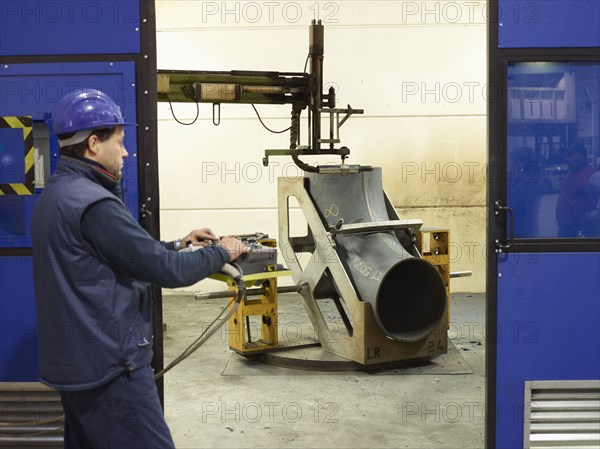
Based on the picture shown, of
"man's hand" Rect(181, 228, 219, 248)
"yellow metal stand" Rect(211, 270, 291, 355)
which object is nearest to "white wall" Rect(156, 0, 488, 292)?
"yellow metal stand" Rect(211, 270, 291, 355)

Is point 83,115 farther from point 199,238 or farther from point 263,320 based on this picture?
point 263,320

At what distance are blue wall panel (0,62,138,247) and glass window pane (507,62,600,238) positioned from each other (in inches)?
67.9

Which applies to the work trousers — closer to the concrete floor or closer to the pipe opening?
the concrete floor

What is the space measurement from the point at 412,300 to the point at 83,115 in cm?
374

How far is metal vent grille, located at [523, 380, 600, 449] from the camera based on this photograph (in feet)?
11.1

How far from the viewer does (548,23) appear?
3297 mm

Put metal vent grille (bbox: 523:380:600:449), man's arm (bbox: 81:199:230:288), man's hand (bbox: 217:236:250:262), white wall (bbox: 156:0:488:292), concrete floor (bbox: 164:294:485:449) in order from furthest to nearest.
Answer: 1. white wall (bbox: 156:0:488:292)
2. concrete floor (bbox: 164:294:485:449)
3. metal vent grille (bbox: 523:380:600:449)
4. man's hand (bbox: 217:236:250:262)
5. man's arm (bbox: 81:199:230:288)

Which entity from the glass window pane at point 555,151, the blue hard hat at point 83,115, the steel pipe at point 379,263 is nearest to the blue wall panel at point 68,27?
the blue hard hat at point 83,115

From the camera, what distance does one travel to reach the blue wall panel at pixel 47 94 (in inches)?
132

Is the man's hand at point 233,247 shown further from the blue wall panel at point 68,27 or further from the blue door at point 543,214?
the blue door at point 543,214

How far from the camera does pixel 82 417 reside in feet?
8.68

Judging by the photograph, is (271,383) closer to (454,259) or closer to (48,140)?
(48,140)

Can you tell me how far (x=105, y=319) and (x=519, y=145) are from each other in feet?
6.50

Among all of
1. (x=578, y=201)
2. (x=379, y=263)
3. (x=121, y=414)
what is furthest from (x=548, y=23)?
(x=379, y=263)
